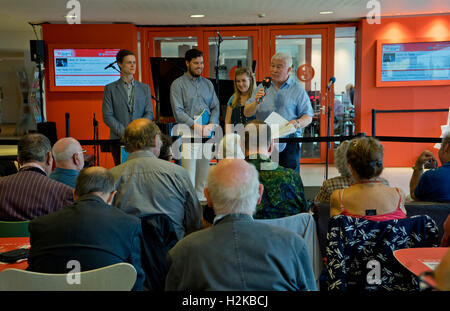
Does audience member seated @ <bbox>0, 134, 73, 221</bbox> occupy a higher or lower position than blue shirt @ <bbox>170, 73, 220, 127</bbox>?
lower

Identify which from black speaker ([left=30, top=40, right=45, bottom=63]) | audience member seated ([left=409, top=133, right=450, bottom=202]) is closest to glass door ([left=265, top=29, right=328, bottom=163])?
black speaker ([left=30, top=40, right=45, bottom=63])

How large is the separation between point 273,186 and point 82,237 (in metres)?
1.06

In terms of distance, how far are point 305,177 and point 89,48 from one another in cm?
463

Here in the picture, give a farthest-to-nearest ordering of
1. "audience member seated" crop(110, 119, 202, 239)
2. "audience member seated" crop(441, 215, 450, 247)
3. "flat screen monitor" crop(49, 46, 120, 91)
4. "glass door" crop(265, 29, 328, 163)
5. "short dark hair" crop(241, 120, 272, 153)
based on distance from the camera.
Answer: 1. "glass door" crop(265, 29, 328, 163)
2. "flat screen monitor" crop(49, 46, 120, 91)
3. "short dark hair" crop(241, 120, 272, 153)
4. "audience member seated" crop(110, 119, 202, 239)
5. "audience member seated" crop(441, 215, 450, 247)

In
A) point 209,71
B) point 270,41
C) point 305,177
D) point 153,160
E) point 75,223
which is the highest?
point 270,41

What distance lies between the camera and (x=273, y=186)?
2443 millimetres

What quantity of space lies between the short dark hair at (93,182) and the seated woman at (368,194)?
1.09 metres

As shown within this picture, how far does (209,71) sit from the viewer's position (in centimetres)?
906

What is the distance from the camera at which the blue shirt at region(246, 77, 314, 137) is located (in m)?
4.18

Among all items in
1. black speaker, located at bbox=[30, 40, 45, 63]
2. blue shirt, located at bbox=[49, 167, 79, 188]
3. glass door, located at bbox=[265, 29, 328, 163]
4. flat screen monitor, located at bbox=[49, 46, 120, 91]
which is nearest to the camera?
blue shirt, located at bbox=[49, 167, 79, 188]

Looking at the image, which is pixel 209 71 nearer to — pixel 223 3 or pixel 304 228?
pixel 223 3

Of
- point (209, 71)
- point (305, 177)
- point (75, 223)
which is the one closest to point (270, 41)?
point (209, 71)

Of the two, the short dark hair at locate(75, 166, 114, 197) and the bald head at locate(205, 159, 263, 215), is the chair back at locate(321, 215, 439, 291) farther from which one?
the short dark hair at locate(75, 166, 114, 197)

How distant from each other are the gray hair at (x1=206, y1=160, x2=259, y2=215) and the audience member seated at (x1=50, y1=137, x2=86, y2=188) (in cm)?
169
